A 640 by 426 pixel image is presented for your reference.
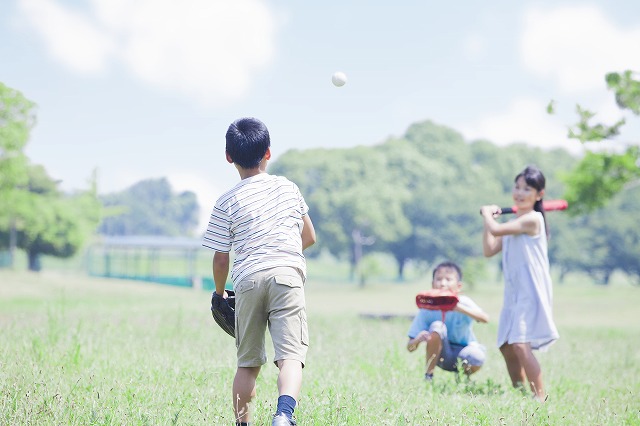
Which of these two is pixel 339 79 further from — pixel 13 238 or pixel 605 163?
pixel 13 238

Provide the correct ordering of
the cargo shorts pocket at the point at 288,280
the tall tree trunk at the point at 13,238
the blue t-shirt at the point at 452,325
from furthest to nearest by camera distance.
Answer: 1. the tall tree trunk at the point at 13,238
2. the blue t-shirt at the point at 452,325
3. the cargo shorts pocket at the point at 288,280

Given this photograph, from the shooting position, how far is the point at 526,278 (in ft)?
18.3

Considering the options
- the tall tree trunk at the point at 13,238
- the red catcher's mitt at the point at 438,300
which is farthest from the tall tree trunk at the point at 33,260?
the red catcher's mitt at the point at 438,300

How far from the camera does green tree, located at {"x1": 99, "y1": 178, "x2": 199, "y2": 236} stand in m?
93.6

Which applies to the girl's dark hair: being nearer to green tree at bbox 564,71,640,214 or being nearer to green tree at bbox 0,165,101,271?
green tree at bbox 564,71,640,214

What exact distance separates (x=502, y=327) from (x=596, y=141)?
37.8ft

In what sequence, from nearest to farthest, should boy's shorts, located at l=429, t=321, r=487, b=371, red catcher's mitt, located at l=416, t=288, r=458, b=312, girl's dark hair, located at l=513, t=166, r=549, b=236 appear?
girl's dark hair, located at l=513, t=166, r=549, b=236
red catcher's mitt, located at l=416, t=288, r=458, b=312
boy's shorts, located at l=429, t=321, r=487, b=371

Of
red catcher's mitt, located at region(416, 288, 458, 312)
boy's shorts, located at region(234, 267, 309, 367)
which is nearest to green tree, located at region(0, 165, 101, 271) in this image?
red catcher's mitt, located at region(416, 288, 458, 312)

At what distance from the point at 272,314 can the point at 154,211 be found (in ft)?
308

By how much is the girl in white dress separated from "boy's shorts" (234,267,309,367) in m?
2.18

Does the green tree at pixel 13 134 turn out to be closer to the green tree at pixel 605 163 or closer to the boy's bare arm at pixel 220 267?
the green tree at pixel 605 163

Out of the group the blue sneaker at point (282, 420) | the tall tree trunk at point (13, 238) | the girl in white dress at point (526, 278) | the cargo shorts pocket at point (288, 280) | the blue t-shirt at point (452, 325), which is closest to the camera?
the blue sneaker at point (282, 420)

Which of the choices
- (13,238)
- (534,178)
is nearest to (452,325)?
(534,178)

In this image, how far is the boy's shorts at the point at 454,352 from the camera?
19.3 feet
